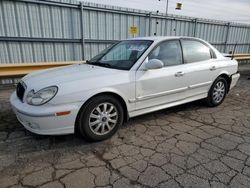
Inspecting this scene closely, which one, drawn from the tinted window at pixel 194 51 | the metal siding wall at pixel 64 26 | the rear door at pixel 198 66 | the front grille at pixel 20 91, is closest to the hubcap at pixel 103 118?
the front grille at pixel 20 91

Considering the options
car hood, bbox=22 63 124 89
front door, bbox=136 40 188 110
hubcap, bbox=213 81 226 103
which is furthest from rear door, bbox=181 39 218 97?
car hood, bbox=22 63 124 89

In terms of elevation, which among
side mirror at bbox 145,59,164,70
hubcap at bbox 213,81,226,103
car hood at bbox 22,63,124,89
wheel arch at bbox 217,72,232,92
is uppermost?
Result: side mirror at bbox 145,59,164,70

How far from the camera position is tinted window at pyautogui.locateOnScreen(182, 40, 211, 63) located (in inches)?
160

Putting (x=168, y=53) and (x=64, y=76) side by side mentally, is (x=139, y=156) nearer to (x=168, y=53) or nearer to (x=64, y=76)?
(x=64, y=76)

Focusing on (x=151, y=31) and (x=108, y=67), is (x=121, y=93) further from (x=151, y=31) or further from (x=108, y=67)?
(x=151, y=31)

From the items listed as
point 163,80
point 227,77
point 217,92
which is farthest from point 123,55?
point 227,77

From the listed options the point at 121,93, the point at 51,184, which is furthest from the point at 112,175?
the point at 121,93

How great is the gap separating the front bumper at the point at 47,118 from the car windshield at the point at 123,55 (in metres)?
1.09

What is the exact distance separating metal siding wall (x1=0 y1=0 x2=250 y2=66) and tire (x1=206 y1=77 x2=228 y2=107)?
487cm

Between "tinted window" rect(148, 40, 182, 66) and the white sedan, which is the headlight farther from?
"tinted window" rect(148, 40, 182, 66)

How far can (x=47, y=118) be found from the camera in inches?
107

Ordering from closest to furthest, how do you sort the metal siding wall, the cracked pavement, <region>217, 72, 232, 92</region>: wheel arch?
the cracked pavement
<region>217, 72, 232, 92</region>: wheel arch
the metal siding wall

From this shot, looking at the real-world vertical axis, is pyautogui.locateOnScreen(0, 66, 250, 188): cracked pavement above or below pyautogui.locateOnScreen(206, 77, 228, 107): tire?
below

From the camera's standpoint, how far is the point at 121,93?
319cm
